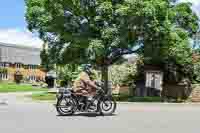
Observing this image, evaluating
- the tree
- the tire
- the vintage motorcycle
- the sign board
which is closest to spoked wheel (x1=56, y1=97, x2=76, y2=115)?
the vintage motorcycle

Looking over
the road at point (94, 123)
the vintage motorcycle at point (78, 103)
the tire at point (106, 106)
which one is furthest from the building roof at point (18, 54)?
the road at point (94, 123)

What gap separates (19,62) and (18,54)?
202 cm

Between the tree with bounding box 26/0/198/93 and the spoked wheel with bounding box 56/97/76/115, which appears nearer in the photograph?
the spoked wheel with bounding box 56/97/76/115

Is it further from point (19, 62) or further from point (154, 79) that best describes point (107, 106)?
point (19, 62)

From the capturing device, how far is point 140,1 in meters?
32.7

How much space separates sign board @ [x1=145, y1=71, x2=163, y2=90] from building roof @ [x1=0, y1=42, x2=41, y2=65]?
92.9m

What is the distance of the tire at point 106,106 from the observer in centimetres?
1992

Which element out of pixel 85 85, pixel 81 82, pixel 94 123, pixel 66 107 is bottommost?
pixel 94 123

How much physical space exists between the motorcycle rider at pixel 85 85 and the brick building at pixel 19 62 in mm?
102983

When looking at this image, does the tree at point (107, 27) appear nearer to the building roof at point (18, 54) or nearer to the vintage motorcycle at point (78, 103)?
the vintage motorcycle at point (78, 103)

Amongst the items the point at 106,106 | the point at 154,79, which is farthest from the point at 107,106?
the point at 154,79

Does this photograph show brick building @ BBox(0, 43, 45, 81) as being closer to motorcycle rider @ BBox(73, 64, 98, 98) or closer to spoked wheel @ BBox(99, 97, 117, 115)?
spoked wheel @ BBox(99, 97, 117, 115)

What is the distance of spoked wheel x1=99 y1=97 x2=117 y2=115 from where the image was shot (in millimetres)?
19938

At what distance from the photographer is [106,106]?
20.1m
